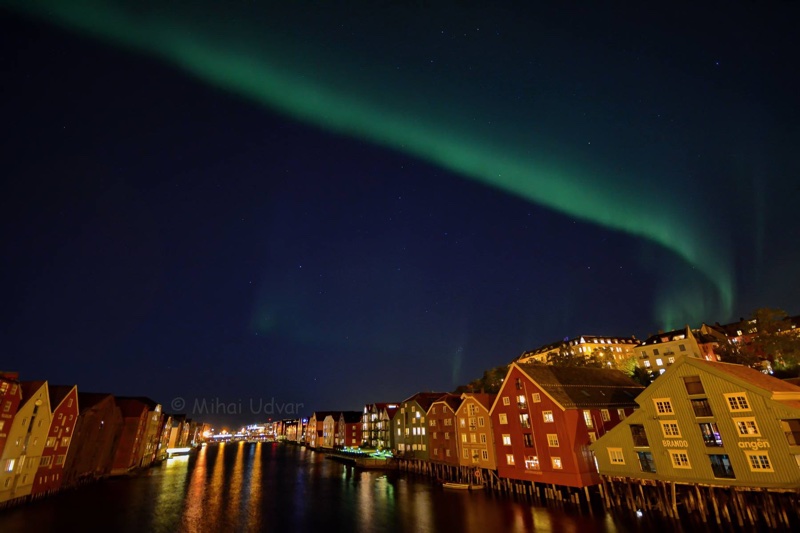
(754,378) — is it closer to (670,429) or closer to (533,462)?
(670,429)

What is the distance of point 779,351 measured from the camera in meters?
67.5

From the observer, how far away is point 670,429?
40000 millimetres

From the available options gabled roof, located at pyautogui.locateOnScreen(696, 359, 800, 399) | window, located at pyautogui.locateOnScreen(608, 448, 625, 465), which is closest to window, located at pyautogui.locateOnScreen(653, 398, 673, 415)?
gabled roof, located at pyautogui.locateOnScreen(696, 359, 800, 399)

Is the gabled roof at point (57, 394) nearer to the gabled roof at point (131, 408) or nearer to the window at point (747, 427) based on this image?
the gabled roof at point (131, 408)

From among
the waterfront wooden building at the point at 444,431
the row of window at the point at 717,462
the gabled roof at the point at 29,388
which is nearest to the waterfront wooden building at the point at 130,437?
the gabled roof at the point at 29,388

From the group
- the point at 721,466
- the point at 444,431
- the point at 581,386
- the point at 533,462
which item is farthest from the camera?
the point at 444,431

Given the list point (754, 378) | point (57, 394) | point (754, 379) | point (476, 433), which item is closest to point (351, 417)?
point (476, 433)

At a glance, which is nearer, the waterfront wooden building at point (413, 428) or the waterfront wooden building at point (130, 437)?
Result: the waterfront wooden building at point (130, 437)

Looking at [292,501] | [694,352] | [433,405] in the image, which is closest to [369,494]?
[292,501]

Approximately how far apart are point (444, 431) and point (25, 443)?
2558 inches

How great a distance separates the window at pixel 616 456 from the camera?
144 feet

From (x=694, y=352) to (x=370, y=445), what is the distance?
9879 cm

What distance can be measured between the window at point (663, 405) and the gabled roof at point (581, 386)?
449 inches

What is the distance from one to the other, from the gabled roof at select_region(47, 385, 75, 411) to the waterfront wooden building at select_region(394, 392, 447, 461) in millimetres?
65395
